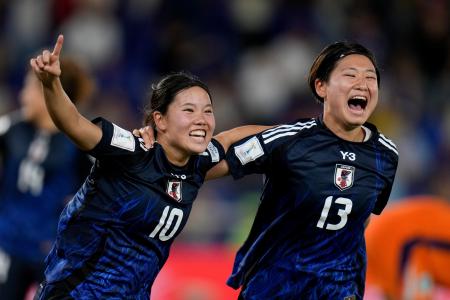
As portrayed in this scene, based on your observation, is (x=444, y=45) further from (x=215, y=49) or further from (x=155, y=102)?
(x=155, y=102)

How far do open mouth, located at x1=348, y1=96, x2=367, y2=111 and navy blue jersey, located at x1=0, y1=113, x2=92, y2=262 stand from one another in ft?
6.79

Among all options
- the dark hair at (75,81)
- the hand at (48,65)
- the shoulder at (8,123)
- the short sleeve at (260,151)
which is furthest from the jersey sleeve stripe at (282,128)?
the shoulder at (8,123)

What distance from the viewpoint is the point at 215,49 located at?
12516 mm

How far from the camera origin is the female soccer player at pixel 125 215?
15.3ft

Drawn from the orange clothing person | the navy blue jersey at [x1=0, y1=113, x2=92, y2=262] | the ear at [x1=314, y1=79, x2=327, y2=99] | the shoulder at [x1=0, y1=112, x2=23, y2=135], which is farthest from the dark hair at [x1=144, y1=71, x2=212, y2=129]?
the orange clothing person

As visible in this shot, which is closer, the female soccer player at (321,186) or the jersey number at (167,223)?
the jersey number at (167,223)

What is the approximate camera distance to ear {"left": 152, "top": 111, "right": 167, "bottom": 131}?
4879mm

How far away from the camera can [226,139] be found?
515 centimetres

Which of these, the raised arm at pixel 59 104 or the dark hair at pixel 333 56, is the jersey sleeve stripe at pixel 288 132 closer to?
the dark hair at pixel 333 56

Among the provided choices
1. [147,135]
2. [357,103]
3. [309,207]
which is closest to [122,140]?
[147,135]

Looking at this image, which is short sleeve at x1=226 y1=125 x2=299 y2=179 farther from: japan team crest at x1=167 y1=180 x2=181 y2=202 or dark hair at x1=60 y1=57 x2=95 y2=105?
dark hair at x1=60 y1=57 x2=95 y2=105

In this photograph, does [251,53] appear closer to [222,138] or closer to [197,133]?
[222,138]

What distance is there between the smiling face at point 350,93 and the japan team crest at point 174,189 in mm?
806

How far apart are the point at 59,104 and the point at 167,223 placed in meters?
0.79
